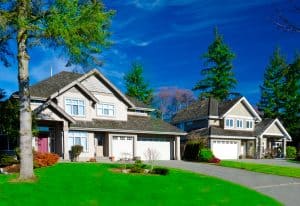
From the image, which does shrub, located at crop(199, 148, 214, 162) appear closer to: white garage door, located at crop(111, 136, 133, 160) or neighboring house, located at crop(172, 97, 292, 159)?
white garage door, located at crop(111, 136, 133, 160)

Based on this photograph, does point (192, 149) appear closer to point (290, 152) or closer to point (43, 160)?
point (290, 152)

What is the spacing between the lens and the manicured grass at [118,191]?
1567 cm

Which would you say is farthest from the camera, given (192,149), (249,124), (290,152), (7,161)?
(290,152)

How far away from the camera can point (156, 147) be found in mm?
45344

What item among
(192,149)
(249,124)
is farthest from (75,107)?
(249,124)

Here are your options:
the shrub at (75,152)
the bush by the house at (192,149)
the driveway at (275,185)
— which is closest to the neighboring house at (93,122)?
the shrub at (75,152)

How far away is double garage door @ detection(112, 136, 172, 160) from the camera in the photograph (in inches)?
1649

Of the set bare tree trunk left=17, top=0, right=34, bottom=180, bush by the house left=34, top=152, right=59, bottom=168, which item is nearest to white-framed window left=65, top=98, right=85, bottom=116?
bush by the house left=34, top=152, right=59, bottom=168

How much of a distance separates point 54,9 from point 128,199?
8874mm

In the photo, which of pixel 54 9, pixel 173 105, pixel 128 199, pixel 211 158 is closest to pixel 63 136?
pixel 211 158

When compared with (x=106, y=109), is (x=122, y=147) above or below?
below

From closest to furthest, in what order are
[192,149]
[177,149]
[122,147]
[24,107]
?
[24,107] → [122,147] → [177,149] → [192,149]

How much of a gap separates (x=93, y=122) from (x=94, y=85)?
374 centimetres

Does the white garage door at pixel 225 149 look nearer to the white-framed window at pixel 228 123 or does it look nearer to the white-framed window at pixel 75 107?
the white-framed window at pixel 228 123
